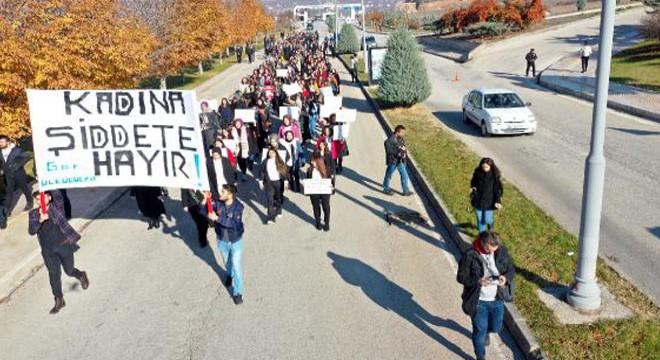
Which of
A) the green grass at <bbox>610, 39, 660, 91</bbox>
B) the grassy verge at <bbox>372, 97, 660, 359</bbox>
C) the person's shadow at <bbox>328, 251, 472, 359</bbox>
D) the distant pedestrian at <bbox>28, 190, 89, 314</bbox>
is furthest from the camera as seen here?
A: the green grass at <bbox>610, 39, 660, 91</bbox>

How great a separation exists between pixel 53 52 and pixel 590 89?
22.2m

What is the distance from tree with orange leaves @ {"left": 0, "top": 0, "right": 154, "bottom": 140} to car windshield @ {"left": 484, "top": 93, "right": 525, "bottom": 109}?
11.1m

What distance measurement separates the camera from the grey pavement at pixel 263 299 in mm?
6711

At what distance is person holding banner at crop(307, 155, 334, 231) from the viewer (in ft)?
33.1

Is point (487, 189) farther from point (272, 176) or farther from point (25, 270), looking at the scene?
point (25, 270)

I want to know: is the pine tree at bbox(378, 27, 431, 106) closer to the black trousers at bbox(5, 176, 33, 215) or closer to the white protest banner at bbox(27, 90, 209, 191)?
the black trousers at bbox(5, 176, 33, 215)

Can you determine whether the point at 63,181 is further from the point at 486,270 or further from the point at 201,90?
the point at 201,90

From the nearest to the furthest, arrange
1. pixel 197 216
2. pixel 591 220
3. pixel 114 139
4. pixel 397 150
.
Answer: pixel 591 220, pixel 114 139, pixel 197 216, pixel 397 150

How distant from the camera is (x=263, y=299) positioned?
7.85m

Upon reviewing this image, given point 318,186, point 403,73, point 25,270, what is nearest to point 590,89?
point 403,73

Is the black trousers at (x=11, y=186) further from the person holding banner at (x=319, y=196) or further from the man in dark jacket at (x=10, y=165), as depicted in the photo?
the person holding banner at (x=319, y=196)

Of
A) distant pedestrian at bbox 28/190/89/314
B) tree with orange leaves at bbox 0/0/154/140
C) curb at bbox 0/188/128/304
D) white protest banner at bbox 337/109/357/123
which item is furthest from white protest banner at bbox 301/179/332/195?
tree with orange leaves at bbox 0/0/154/140

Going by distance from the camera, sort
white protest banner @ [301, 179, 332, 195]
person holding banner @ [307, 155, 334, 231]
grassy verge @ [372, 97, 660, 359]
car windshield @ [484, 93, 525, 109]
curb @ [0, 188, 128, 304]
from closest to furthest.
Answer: grassy verge @ [372, 97, 660, 359], curb @ [0, 188, 128, 304], white protest banner @ [301, 179, 332, 195], person holding banner @ [307, 155, 334, 231], car windshield @ [484, 93, 525, 109]

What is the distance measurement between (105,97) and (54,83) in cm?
537
